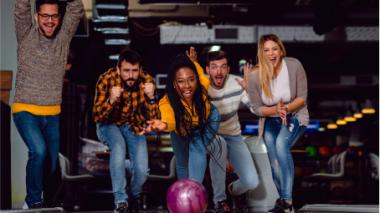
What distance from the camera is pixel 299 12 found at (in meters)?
11.9

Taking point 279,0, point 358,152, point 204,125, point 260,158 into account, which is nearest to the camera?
point 204,125

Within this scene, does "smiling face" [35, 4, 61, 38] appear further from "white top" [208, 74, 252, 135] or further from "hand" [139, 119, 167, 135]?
"white top" [208, 74, 252, 135]

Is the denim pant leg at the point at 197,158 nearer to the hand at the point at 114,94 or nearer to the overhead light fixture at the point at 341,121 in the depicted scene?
the hand at the point at 114,94

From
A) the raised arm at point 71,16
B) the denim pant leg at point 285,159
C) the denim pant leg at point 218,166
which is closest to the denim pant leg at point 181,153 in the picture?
the denim pant leg at point 218,166

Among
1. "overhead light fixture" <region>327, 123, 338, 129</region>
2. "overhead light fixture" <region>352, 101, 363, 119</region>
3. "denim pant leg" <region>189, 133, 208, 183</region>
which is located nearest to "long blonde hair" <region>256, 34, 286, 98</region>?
"denim pant leg" <region>189, 133, 208, 183</region>

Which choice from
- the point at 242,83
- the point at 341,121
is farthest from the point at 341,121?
the point at 242,83

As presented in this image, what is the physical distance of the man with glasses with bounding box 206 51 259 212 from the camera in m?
6.32

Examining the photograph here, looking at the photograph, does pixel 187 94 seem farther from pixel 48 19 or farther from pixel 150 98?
pixel 48 19

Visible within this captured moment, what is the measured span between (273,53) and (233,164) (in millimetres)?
1223

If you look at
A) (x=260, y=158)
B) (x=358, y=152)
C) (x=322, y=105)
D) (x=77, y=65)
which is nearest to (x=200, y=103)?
(x=260, y=158)

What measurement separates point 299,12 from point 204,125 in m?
6.39

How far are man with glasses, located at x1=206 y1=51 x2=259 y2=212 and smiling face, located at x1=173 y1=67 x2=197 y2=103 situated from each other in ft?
0.99

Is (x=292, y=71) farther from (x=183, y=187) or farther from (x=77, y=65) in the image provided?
(x=77, y=65)

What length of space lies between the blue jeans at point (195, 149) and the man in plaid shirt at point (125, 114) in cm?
39
